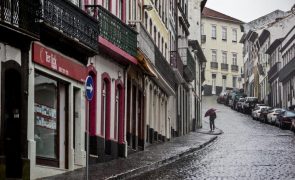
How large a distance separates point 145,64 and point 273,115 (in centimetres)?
2924

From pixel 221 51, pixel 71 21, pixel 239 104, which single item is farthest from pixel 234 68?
pixel 71 21

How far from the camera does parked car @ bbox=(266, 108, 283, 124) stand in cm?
5512

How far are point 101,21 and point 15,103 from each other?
6.67m

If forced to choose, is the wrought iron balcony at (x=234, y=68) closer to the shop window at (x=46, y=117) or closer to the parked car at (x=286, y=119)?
the parked car at (x=286, y=119)

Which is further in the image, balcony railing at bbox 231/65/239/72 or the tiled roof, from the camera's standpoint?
balcony railing at bbox 231/65/239/72

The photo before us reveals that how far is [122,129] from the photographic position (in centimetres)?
2691

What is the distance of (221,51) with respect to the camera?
114 metres

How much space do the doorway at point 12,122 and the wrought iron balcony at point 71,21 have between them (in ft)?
5.36

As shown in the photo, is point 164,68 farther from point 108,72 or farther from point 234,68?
point 234,68

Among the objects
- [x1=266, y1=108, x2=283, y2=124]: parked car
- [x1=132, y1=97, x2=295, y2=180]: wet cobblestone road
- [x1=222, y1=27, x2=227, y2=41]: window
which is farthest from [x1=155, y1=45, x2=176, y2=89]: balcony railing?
[x1=222, y1=27, x2=227, y2=41]: window

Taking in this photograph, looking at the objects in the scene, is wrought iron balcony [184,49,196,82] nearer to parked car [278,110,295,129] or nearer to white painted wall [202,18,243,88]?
parked car [278,110,295,129]

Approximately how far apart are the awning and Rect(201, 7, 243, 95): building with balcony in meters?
78.7

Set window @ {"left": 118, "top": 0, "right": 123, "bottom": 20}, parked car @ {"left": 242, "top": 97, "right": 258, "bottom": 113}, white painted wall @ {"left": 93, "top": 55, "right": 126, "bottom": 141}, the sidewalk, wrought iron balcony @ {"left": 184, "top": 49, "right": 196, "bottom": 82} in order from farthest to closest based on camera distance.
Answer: parked car @ {"left": 242, "top": 97, "right": 258, "bottom": 113} < wrought iron balcony @ {"left": 184, "top": 49, "right": 196, "bottom": 82} < window @ {"left": 118, "top": 0, "right": 123, "bottom": 20} < white painted wall @ {"left": 93, "top": 55, "right": 126, "bottom": 141} < the sidewalk

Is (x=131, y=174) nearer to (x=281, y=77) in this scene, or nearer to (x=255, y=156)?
(x=255, y=156)
